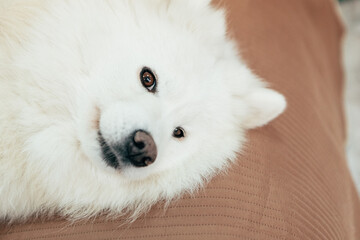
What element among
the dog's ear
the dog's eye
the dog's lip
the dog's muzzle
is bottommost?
Answer: the dog's lip

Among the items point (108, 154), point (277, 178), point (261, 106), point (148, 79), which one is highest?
point (261, 106)

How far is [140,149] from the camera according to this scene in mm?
1380

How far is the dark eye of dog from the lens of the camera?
1501 millimetres

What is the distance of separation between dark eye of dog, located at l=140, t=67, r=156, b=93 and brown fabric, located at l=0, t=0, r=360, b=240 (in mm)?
584

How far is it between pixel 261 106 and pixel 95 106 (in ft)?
3.06

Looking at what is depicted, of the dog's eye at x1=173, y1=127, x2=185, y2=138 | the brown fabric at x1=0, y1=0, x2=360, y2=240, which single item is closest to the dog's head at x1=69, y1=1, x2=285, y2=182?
the dog's eye at x1=173, y1=127, x2=185, y2=138

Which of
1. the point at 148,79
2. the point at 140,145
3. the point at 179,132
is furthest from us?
the point at 179,132

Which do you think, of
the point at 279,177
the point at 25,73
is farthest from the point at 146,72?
the point at 279,177

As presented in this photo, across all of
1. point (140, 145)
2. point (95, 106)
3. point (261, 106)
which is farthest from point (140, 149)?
point (261, 106)

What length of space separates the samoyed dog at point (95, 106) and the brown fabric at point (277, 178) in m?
0.10

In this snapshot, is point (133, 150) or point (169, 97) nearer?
point (133, 150)

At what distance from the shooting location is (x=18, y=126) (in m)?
1.43

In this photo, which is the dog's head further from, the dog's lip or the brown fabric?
the brown fabric

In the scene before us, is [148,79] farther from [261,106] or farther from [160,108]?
[261,106]
